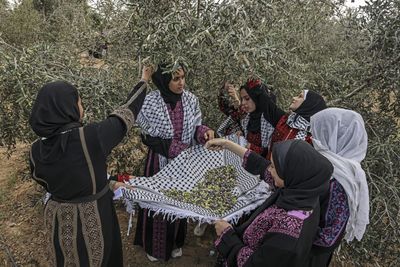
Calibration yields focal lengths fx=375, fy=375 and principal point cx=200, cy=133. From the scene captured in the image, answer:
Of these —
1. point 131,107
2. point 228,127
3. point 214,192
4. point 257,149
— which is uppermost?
point 131,107

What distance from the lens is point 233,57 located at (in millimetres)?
2574

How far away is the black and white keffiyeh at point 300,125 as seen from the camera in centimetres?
325

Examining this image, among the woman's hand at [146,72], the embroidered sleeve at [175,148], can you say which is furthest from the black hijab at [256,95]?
the woman's hand at [146,72]

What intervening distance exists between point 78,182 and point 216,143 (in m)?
1.16

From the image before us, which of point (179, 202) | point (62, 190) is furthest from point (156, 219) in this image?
point (62, 190)

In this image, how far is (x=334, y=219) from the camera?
2.06m

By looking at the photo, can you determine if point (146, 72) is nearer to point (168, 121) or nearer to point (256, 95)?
point (168, 121)

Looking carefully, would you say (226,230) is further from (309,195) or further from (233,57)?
(233,57)

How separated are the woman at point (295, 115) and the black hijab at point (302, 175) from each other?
1.34 meters

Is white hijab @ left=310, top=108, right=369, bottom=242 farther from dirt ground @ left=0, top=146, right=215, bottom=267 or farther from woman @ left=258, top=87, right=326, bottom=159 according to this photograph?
dirt ground @ left=0, top=146, right=215, bottom=267

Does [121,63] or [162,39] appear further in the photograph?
[121,63]

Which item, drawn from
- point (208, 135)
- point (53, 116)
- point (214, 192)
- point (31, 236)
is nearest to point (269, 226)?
point (214, 192)

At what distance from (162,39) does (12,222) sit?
364 cm

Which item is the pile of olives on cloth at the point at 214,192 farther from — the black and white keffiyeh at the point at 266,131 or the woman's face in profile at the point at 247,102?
the woman's face in profile at the point at 247,102
